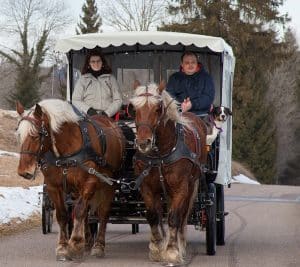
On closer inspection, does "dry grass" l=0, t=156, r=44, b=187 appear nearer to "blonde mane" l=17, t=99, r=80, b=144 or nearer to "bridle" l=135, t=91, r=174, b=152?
"blonde mane" l=17, t=99, r=80, b=144

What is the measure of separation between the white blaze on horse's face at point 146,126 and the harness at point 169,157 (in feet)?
1.34

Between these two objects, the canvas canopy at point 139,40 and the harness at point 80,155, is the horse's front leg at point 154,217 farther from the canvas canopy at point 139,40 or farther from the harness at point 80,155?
the canvas canopy at point 139,40

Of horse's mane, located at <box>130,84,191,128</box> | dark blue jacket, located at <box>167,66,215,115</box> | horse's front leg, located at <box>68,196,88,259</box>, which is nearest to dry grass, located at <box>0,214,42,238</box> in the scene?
horse's front leg, located at <box>68,196,88,259</box>

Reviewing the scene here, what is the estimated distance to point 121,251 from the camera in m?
11.8

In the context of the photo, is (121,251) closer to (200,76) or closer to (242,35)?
(200,76)

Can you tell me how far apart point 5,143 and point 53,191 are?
2736 centimetres

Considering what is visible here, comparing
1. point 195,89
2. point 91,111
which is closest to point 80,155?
point 91,111

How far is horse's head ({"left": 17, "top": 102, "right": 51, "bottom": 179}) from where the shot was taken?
9.66m

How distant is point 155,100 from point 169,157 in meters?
0.75

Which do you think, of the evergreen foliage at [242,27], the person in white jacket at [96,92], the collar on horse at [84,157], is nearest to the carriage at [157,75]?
the person in white jacket at [96,92]

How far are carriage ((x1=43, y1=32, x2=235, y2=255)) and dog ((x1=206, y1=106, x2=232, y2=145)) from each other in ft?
0.93

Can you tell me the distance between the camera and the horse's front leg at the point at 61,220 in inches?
400

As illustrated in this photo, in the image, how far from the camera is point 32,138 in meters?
9.84

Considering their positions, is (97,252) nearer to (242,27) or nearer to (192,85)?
(192,85)
